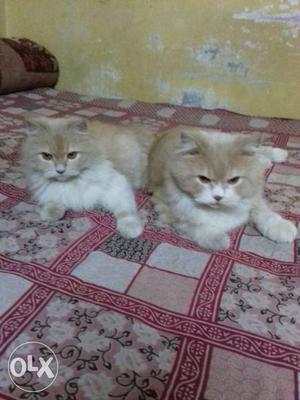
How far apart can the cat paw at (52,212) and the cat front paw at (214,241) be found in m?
0.47

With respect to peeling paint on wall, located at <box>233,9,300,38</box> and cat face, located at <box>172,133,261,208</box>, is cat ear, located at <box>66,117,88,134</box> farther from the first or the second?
peeling paint on wall, located at <box>233,9,300,38</box>

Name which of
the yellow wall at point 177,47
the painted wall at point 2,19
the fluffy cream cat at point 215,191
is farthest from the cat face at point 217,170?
the painted wall at point 2,19

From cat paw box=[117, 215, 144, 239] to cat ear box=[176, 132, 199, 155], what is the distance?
0.87ft

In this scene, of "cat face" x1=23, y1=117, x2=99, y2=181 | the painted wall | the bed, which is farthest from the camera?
the painted wall

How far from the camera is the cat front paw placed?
1.14 m

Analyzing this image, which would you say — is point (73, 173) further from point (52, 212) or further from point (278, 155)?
point (278, 155)

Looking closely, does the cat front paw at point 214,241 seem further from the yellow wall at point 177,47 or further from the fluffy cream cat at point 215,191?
the yellow wall at point 177,47

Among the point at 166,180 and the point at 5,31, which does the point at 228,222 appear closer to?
the point at 166,180

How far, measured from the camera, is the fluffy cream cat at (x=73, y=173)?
126 cm

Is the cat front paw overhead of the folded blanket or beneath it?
beneath

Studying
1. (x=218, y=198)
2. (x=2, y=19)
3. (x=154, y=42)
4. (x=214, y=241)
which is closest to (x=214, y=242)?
(x=214, y=241)

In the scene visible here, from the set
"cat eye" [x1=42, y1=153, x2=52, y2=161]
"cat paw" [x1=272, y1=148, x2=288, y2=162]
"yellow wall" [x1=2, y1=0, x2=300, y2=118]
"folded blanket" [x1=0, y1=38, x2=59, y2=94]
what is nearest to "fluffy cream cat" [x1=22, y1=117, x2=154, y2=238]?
"cat eye" [x1=42, y1=153, x2=52, y2=161]

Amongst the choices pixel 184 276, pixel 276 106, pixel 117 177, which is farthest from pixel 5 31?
pixel 184 276

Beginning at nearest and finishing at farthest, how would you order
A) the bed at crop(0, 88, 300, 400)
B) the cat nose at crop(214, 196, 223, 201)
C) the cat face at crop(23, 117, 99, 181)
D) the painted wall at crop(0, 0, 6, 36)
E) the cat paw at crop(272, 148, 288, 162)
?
the bed at crop(0, 88, 300, 400) < the cat nose at crop(214, 196, 223, 201) < the cat face at crop(23, 117, 99, 181) < the cat paw at crop(272, 148, 288, 162) < the painted wall at crop(0, 0, 6, 36)
